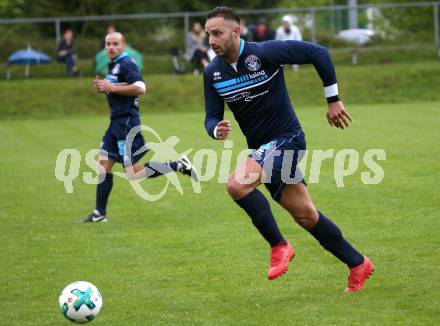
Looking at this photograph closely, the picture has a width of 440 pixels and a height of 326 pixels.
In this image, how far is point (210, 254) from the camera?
28.0ft

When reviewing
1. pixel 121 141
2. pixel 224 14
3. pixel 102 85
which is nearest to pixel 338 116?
pixel 224 14

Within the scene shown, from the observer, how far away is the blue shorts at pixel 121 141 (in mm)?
10703

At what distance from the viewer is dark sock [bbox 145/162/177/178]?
11.3 meters

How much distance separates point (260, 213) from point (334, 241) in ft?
2.01

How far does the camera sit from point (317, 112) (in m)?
24.9

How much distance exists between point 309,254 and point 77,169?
7.82 metres

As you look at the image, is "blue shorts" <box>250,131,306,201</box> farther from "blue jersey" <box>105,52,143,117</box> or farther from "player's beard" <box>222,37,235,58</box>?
"blue jersey" <box>105,52,143,117</box>

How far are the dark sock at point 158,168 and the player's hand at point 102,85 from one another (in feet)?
4.08

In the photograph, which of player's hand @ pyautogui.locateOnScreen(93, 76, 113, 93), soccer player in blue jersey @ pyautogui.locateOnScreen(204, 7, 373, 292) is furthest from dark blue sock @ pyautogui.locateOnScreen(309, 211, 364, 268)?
player's hand @ pyautogui.locateOnScreen(93, 76, 113, 93)

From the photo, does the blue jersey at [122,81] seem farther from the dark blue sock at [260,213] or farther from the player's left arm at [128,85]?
the dark blue sock at [260,213]

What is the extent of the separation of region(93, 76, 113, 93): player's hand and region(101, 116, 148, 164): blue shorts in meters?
0.47

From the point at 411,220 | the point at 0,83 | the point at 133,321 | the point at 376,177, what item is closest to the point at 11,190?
the point at 376,177

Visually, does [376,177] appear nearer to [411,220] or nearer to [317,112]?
[411,220]

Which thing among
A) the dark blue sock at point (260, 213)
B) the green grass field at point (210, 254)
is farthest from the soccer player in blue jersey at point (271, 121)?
the green grass field at point (210, 254)
